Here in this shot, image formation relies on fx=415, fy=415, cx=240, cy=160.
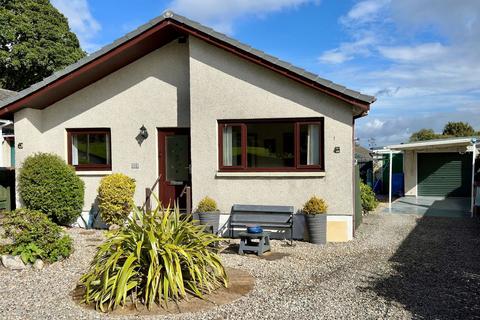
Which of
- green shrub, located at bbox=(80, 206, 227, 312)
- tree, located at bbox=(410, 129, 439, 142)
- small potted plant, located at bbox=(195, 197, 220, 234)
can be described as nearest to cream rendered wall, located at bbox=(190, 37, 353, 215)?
small potted plant, located at bbox=(195, 197, 220, 234)

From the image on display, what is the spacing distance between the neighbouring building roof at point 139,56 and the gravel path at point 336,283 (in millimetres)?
3454

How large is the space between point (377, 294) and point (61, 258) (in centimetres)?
563

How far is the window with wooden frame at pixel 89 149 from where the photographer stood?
11.8 meters

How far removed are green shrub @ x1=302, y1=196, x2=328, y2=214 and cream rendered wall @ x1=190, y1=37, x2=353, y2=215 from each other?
33cm

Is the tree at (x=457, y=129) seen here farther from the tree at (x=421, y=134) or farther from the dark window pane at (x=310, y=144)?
the dark window pane at (x=310, y=144)

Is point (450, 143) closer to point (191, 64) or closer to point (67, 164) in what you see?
point (191, 64)

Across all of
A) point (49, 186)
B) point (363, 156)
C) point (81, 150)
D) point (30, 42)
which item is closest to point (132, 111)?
point (81, 150)

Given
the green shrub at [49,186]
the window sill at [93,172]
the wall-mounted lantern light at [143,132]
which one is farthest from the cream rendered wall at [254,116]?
the green shrub at [49,186]

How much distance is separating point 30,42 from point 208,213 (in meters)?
26.1

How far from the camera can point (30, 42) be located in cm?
2967

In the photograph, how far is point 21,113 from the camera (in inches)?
448

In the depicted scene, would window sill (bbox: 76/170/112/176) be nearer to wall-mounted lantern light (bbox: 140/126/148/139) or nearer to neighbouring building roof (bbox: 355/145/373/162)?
wall-mounted lantern light (bbox: 140/126/148/139)

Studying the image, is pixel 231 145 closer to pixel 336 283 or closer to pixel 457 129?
pixel 336 283

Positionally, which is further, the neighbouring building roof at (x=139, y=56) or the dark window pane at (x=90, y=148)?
the dark window pane at (x=90, y=148)
